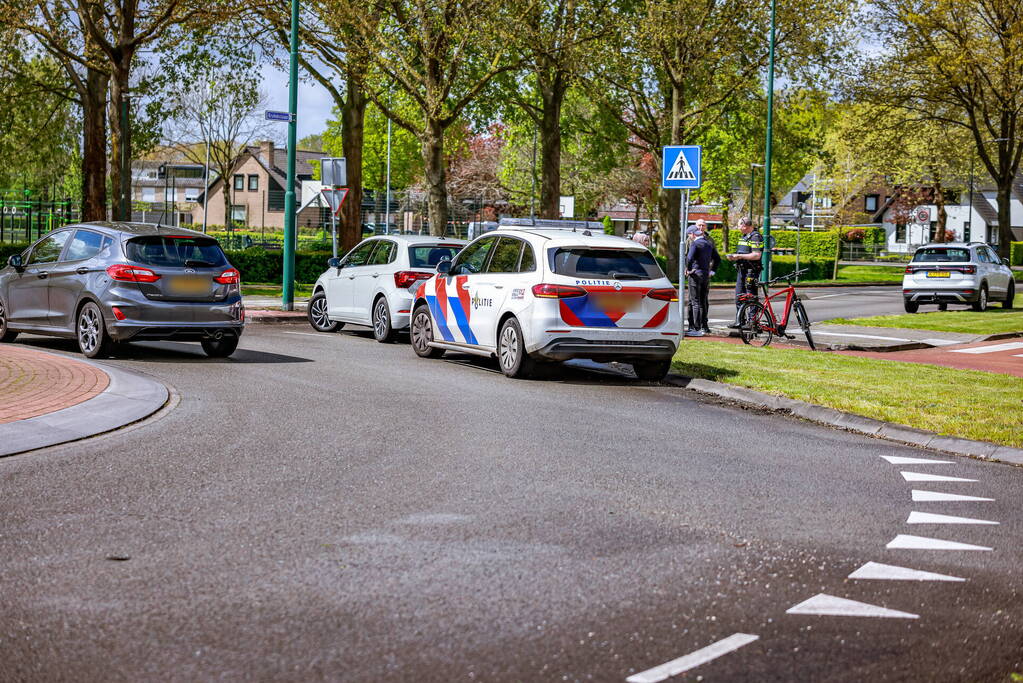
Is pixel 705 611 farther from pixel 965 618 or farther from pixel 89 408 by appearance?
pixel 89 408

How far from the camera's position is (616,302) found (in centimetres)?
1305

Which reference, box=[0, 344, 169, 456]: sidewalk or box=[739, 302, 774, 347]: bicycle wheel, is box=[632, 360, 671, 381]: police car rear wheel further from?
box=[0, 344, 169, 456]: sidewalk

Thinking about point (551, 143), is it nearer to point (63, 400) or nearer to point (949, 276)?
point (949, 276)

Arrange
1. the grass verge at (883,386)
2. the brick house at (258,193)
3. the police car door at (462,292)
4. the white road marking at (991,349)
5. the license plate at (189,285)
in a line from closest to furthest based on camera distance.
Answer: the grass verge at (883,386)
the license plate at (189,285)
the police car door at (462,292)
the white road marking at (991,349)
the brick house at (258,193)

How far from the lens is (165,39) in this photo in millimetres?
32656

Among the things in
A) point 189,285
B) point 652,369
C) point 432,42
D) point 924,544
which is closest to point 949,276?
point 432,42

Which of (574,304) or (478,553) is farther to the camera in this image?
(574,304)

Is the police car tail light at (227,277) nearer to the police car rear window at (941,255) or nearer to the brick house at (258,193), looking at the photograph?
the police car rear window at (941,255)

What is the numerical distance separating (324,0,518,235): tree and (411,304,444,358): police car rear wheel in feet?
46.5

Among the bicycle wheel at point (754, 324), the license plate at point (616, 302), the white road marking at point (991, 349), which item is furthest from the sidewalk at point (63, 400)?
the white road marking at point (991, 349)

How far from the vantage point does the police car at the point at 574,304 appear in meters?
12.9

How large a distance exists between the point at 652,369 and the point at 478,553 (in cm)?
849

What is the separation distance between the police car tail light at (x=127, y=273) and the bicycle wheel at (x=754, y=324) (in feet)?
30.6

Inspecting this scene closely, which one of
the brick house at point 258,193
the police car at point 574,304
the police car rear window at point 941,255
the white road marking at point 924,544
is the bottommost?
the white road marking at point 924,544
